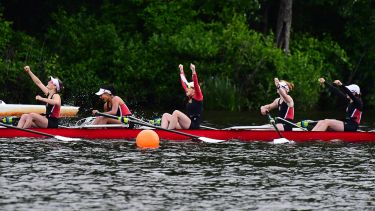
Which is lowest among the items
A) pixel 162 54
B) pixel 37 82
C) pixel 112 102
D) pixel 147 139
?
pixel 147 139

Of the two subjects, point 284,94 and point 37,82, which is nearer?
point 284,94

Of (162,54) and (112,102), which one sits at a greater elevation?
(162,54)

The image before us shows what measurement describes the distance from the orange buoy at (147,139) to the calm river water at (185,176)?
8.9 inches

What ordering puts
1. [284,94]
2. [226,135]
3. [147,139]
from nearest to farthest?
[147,139]
[284,94]
[226,135]

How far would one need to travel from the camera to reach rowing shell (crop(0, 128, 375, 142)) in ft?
89.0

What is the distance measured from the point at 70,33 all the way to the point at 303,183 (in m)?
29.0

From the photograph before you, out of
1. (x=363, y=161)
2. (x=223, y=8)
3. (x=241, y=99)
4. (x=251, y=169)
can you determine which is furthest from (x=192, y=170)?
(x=223, y=8)

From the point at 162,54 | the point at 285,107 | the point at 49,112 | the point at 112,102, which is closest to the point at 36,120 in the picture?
the point at 49,112

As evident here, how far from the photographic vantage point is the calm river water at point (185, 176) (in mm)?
17328

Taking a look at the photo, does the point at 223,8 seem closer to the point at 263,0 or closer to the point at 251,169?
the point at 263,0

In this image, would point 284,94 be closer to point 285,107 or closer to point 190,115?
point 285,107

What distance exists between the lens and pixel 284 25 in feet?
164

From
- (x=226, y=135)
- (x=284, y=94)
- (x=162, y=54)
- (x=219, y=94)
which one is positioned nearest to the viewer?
(x=284, y=94)

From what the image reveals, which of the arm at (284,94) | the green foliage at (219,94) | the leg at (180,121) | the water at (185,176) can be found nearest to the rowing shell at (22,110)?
the green foliage at (219,94)
